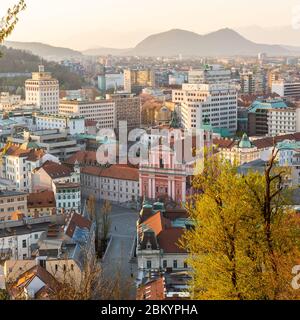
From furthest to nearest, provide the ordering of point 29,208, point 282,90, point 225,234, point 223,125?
point 282,90 < point 223,125 < point 29,208 < point 225,234

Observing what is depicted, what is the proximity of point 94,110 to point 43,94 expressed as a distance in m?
2.00

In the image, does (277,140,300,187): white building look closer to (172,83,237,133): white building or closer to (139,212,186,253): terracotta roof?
(139,212,186,253): terracotta roof

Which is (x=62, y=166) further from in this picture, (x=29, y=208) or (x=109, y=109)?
(x=109, y=109)

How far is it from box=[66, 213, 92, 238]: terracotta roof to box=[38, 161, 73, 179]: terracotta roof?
9.77 feet

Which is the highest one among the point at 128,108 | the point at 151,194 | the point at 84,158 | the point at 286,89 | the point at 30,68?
the point at 30,68

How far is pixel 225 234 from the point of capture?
10.5 feet

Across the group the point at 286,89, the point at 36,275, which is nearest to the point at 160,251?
the point at 36,275

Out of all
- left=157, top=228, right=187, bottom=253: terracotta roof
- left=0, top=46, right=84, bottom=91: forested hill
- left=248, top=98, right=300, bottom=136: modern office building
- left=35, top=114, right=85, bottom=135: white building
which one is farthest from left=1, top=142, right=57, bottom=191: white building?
left=0, top=46, right=84, bottom=91: forested hill

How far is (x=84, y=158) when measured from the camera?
1530cm

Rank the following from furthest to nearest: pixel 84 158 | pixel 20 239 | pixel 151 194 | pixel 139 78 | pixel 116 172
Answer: pixel 139 78 < pixel 84 158 < pixel 116 172 < pixel 151 194 < pixel 20 239

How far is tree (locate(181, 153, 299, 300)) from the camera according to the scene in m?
3.02

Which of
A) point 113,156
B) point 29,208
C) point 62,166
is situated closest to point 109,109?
point 113,156

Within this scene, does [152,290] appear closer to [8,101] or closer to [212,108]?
[212,108]
